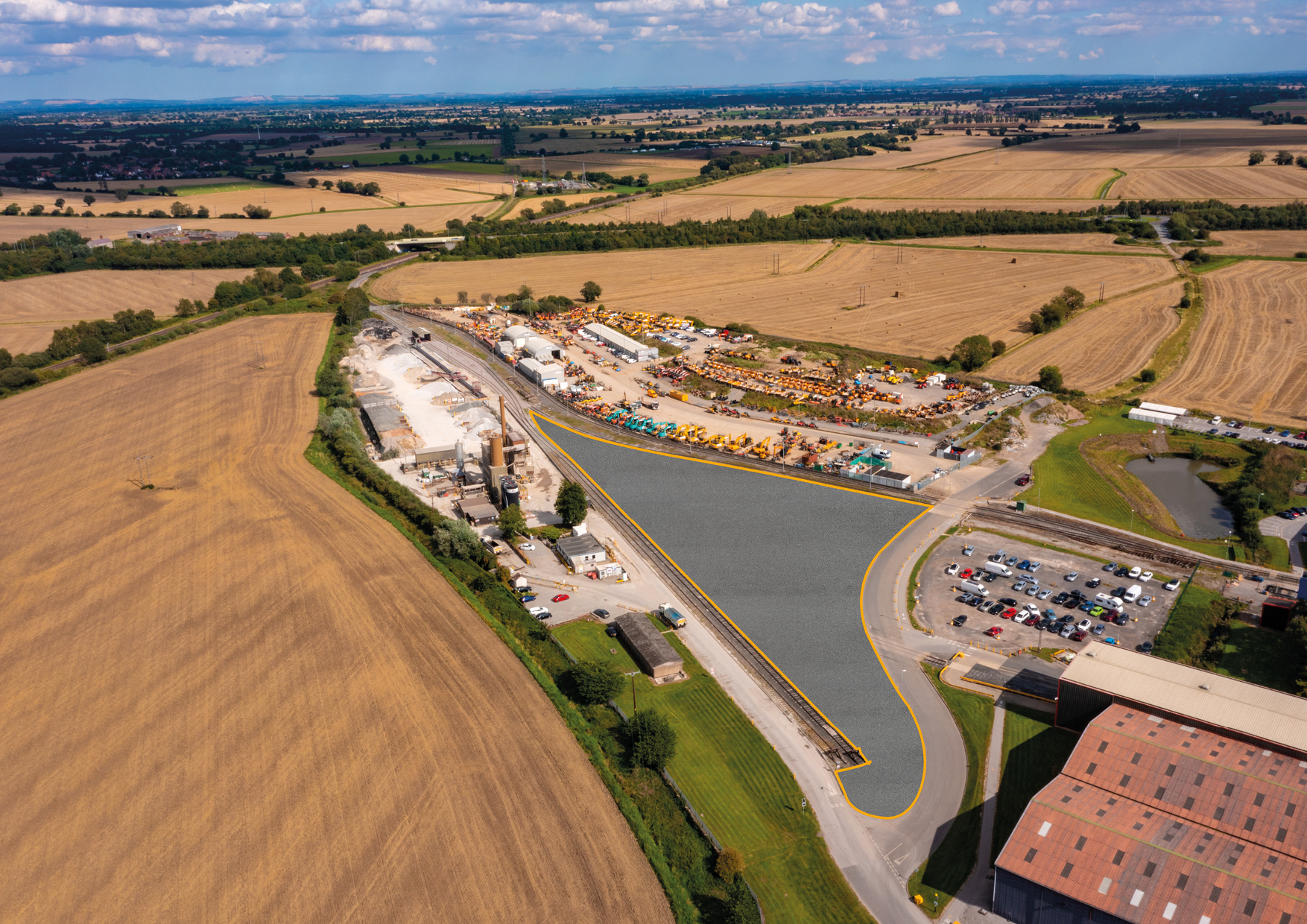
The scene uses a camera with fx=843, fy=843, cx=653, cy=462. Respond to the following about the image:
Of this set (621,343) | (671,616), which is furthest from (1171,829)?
(621,343)

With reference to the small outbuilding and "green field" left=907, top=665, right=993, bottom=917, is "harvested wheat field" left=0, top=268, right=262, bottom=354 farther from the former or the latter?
"green field" left=907, top=665, right=993, bottom=917

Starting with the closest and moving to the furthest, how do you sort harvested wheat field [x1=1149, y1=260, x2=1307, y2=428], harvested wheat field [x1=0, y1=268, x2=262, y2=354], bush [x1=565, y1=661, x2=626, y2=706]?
bush [x1=565, y1=661, x2=626, y2=706]
harvested wheat field [x1=1149, y1=260, x2=1307, y2=428]
harvested wheat field [x1=0, y1=268, x2=262, y2=354]

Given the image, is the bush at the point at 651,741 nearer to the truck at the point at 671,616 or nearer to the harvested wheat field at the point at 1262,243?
the truck at the point at 671,616

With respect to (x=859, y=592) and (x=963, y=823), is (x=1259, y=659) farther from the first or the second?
(x=963, y=823)

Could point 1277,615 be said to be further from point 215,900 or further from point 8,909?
point 8,909

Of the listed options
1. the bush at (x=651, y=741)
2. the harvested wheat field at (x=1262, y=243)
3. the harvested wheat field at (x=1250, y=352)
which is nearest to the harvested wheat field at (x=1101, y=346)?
the harvested wheat field at (x=1250, y=352)

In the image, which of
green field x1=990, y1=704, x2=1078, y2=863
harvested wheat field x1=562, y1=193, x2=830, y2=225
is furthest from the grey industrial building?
harvested wheat field x1=562, y1=193, x2=830, y2=225
